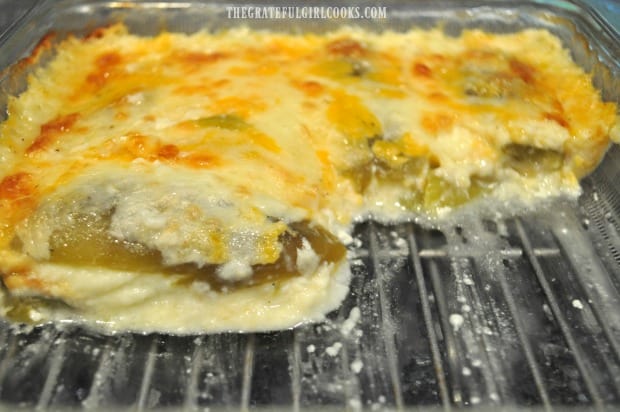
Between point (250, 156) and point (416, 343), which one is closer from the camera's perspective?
point (416, 343)

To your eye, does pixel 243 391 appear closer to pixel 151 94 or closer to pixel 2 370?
pixel 2 370

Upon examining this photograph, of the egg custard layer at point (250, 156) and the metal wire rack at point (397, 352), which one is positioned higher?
the egg custard layer at point (250, 156)

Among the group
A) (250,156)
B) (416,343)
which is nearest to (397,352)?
(416,343)

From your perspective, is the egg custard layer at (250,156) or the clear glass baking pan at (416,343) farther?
the egg custard layer at (250,156)

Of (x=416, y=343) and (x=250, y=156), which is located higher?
(x=250, y=156)

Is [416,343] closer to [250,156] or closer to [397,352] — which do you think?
[397,352]
